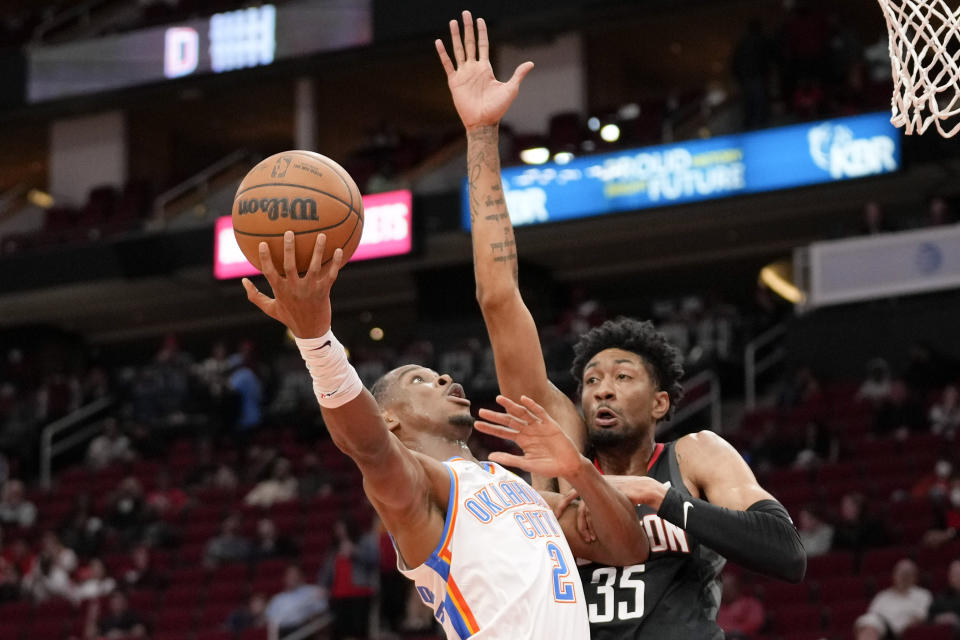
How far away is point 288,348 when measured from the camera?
21875 mm

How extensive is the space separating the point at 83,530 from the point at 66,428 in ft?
13.1

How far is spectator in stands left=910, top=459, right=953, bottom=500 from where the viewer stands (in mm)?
11016

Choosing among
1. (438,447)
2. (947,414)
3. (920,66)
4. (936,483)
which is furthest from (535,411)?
(947,414)

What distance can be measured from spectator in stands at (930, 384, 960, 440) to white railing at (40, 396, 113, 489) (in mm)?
11278

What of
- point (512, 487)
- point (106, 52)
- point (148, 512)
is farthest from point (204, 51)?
point (512, 487)

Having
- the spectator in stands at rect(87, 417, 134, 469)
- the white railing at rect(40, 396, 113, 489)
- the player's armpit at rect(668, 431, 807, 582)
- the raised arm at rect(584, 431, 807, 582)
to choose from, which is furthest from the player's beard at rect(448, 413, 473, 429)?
the white railing at rect(40, 396, 113, 489)

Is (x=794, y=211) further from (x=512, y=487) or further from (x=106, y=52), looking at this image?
(x=512, y=487)

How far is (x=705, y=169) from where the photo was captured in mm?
16156

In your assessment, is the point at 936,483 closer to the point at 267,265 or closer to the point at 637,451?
the point at 637,451

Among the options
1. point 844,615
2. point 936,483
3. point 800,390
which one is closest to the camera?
point 844,615

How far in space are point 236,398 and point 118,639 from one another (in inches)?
206

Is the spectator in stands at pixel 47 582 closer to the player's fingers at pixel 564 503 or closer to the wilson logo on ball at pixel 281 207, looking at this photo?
the player's fingers at pixel 564 503

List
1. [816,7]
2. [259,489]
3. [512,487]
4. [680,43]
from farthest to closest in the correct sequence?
[680,43]
[816,7]
[259,489]
[512,487]

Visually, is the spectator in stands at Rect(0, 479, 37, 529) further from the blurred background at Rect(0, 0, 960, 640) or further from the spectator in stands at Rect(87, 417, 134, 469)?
the spectator in stands at Rect(87, 417, 134, 469)
